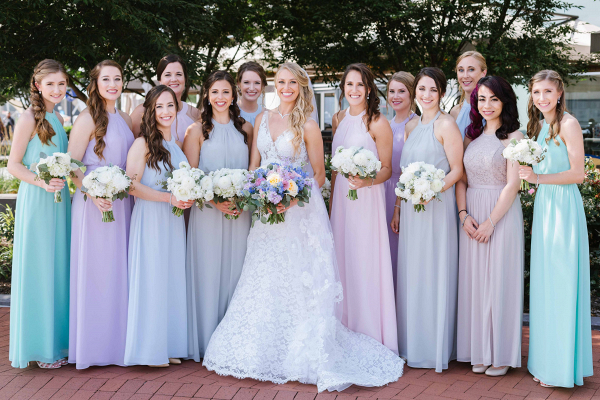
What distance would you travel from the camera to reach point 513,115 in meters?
4.67

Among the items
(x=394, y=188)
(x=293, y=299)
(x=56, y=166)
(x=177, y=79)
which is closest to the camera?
(x=56, y=166)

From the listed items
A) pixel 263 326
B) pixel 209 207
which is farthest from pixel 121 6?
pixel 263 326

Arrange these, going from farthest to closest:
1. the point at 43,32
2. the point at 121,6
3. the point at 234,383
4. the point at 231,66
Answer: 1. the point at 231,66
2. the point at 43,32
3. the point at 121,6
4. the point at 234,383

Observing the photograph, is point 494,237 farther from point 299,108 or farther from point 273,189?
point 299,108

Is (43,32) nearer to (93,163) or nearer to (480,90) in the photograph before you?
(93,163)

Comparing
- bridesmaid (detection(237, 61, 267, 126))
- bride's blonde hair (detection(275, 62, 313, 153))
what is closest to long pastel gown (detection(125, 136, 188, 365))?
bride's blonde hair (detection(275, 62, 313, 153))

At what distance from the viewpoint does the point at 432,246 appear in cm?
484

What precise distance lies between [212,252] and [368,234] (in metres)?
1.42

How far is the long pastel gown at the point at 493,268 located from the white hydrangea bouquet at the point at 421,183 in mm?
428

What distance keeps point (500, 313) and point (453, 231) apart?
2.57ft

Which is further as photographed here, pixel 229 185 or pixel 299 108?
pixel 299 108

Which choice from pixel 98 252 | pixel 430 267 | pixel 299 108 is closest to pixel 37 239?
pixel 98 252

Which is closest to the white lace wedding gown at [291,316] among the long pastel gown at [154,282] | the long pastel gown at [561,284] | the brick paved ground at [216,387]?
the brick paved ground at [216,387]

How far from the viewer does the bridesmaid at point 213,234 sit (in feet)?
16.5
